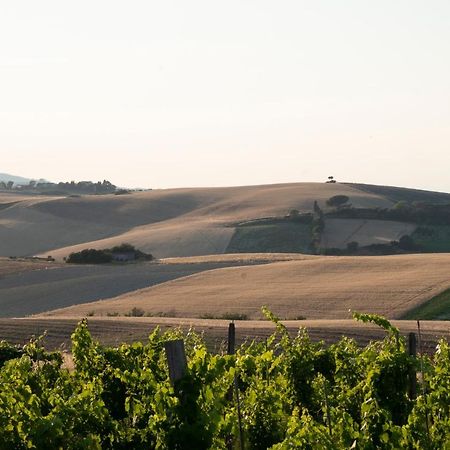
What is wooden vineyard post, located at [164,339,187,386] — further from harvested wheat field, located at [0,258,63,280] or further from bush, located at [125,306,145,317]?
harvested wheat field, located at [0,258,63,280]

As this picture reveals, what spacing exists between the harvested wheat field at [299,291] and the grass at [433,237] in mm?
26178

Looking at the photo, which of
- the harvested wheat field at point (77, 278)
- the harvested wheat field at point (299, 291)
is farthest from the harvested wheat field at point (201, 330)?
the harvested wheat field at point (77, 278)

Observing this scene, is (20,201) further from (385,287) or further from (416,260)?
(385,287)

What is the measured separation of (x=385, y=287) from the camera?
45562 mm

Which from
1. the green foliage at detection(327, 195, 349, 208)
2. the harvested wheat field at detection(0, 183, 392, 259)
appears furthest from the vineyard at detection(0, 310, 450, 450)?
the green foliage at detection(327, 195, 349, 208)

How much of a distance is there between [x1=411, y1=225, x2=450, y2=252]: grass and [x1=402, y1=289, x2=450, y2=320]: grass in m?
42.8

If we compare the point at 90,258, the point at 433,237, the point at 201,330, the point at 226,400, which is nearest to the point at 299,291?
the point at 201,330

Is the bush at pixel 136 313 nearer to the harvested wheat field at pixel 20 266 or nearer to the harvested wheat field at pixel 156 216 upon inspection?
the harvested wheat field at pixel 20 266

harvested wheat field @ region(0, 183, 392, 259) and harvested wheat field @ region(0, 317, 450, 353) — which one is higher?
harvested wheat field @ region(0, 183, 392, 259)

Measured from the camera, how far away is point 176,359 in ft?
29.3

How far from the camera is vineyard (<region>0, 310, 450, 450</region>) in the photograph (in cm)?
906

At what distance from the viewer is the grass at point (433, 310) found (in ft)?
125

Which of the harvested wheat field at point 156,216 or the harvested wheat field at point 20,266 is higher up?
the harvested wheat field at point 156,216

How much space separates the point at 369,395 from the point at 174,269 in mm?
50630
